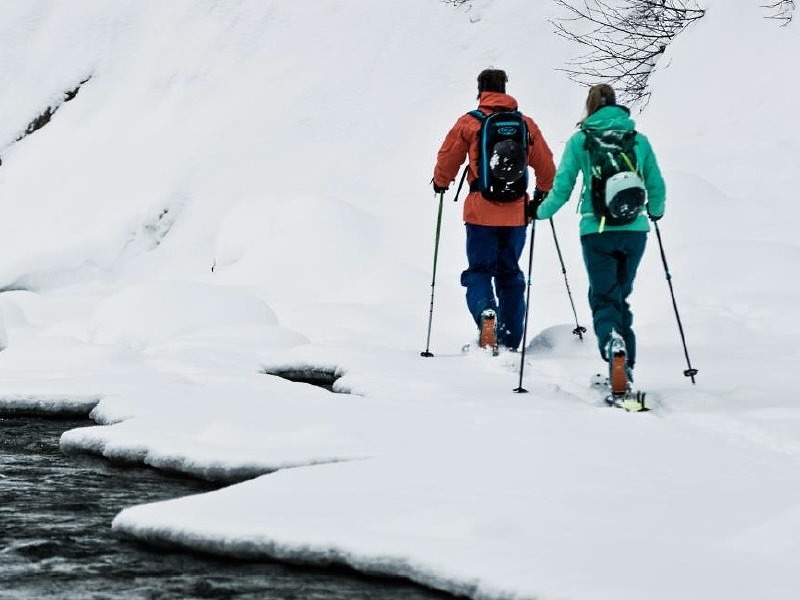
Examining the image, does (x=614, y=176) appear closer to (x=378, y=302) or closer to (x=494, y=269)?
(x=494, y=269)

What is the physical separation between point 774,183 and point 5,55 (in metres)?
15.1

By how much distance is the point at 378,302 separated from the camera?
1234 centimetres

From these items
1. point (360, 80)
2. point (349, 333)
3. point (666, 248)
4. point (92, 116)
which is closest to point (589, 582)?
point (349, 333)

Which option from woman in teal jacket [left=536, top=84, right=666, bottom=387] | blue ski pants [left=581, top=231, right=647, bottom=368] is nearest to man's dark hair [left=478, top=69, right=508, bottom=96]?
woman in teal jacket [left=536, top=84, right=666, bottom=387]

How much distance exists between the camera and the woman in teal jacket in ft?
21.9

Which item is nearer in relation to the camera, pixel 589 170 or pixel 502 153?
pixel 589 170

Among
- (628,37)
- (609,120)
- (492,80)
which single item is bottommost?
(609,120)

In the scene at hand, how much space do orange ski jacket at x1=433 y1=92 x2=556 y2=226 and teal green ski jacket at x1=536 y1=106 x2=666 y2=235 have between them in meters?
1.25

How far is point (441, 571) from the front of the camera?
11.8ft

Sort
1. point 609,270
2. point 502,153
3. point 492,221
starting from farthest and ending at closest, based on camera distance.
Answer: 1. point 492,221
2. point 502,153
3. point 609,270

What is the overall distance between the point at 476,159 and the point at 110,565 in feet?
15.8

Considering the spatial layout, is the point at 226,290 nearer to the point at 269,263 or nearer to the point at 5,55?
the point at 269,263

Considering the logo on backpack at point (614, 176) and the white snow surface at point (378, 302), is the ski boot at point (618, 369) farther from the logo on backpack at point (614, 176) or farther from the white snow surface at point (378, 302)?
the logo on backpack at point (614, 176)

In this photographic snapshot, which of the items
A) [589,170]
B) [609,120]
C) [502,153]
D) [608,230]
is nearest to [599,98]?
[609,120]
